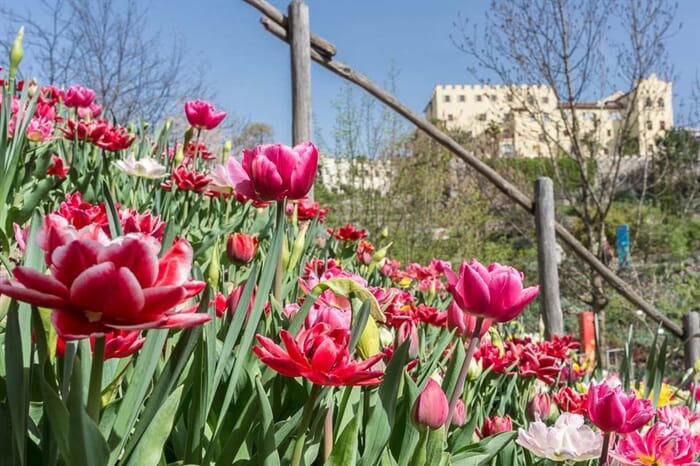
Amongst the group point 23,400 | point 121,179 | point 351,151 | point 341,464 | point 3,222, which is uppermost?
point 351,151

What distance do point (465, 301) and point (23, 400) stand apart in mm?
412

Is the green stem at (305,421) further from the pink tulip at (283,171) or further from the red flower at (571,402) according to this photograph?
the red flower at (571,402)

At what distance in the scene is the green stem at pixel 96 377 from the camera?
367 millimetres

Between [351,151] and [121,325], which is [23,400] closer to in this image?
[121,325]

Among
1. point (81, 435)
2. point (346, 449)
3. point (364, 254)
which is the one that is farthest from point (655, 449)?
point (364, 254)

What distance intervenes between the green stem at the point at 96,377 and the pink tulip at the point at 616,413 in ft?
1.83

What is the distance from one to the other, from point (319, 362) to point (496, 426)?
17.3 inches

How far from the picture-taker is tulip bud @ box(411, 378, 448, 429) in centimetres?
54

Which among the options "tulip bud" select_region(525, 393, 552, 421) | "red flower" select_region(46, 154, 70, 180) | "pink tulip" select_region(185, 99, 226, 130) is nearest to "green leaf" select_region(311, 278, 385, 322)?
"tulip bud" select_region(525, 393, 552, 421)

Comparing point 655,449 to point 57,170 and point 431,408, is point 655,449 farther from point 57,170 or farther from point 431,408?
point 57,170

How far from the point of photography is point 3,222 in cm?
117

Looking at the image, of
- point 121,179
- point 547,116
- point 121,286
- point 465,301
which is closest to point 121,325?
point 121,286

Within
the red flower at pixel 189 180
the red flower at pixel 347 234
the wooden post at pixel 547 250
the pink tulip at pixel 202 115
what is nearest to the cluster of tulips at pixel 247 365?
the red flower at pixel 189 180

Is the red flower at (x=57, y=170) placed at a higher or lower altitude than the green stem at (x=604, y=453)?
higher
